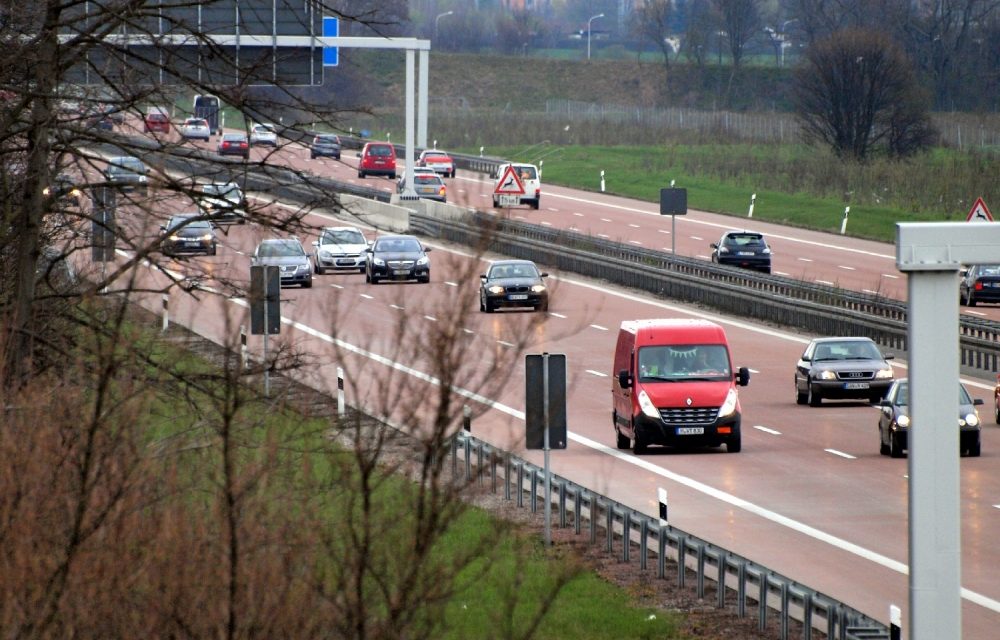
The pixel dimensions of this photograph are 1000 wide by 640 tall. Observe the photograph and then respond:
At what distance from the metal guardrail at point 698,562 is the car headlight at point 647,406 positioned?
3.85 m

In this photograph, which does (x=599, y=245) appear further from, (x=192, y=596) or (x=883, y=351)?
(x=192, y=596)

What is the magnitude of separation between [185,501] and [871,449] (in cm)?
2072

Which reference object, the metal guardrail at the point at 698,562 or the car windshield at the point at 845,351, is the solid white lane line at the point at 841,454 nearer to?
the metal guardrail at the point at 698,562

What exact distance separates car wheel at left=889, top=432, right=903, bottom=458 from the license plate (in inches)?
111

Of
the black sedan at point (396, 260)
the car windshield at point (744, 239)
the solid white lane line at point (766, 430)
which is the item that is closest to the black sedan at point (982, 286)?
the car windshield at point (744, 239)

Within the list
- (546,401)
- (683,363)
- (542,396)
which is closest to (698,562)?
(542,396)

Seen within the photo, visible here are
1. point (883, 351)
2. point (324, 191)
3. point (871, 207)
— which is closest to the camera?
point (324, 191)

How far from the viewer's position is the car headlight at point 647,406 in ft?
89.4

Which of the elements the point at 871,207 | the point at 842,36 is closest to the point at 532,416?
the point at 871,207

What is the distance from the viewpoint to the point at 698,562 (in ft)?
57.3

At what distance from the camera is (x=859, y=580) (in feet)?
59.2

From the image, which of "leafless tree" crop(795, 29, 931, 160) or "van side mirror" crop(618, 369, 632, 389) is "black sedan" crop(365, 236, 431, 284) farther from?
"leafless tree" crop(795, 29, 931, 160)

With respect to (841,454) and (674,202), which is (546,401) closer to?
(841,454)

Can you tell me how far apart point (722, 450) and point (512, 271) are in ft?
62.6
